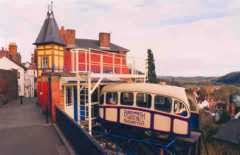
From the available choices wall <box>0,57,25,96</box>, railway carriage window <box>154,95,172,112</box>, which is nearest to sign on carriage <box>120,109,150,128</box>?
railway carriage window <box>154,95,172,112</box>

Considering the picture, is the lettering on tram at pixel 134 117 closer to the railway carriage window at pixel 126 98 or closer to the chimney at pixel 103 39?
the railway carriage window at pixel 126 98

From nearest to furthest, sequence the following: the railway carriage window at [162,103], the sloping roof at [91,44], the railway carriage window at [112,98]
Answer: the railway carriage window at [162,103] < the railway carriage window at [112,98] < the sloping roof at [91,44]

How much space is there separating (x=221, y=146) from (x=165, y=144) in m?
14.5

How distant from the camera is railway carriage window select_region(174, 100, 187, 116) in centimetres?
1414

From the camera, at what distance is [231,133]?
2652 centimetres

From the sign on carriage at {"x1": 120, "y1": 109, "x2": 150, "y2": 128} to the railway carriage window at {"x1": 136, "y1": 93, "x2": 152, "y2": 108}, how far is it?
428mm

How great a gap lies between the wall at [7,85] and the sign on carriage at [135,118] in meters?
12.9

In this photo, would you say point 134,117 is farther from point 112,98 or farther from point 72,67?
point 72,67

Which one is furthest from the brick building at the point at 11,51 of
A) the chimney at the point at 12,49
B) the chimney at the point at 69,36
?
the chimney at the point at 69,36

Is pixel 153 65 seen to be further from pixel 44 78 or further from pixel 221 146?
pixel 44 78

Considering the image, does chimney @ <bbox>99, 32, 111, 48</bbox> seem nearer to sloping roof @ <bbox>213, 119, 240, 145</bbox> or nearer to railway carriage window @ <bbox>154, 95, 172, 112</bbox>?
sloping roof @ <bbox>213, 119, 240, 145</bbox>

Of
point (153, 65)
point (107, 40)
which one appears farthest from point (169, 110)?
point (153, 65)

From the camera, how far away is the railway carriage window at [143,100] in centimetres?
1480

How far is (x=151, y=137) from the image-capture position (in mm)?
15062
